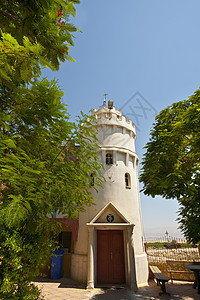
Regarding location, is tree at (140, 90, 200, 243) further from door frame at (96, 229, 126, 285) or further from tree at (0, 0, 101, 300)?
tree at (0, 0, 101, 300)

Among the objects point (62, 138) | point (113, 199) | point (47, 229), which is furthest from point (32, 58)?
point (113, 199)

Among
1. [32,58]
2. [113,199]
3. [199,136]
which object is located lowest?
[113,199]

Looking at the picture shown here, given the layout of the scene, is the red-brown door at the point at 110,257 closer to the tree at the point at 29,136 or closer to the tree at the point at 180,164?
the tree at the point at 180,164

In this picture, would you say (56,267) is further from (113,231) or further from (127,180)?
(127,180)

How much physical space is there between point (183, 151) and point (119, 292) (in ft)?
29.0

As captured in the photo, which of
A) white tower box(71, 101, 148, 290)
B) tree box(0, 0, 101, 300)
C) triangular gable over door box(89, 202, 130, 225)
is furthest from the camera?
triangular gable over door box(89, 202, 130, 225)

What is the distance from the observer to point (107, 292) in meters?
9.62

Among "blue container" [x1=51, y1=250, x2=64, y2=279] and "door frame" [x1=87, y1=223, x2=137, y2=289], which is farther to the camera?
"blue container" [x1=51, y1=250, x2=64, y2=279]

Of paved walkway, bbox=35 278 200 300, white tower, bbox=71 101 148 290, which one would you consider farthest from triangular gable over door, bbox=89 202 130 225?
paved walkway, bbox=35 278 200 300

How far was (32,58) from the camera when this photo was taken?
3.08 metres

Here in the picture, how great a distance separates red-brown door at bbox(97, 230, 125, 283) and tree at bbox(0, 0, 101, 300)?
7.71 meters

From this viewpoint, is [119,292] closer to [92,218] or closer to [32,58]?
[92,218]

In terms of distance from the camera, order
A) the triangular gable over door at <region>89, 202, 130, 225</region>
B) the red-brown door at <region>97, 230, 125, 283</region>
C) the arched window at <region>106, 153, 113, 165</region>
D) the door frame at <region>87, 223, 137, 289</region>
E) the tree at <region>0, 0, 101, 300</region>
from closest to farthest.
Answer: the tree at <region>0, 0, 101, 300</region>
the door frame at <region>87, 223, 137, 289</region>
the red-brown door at <region>97, 230, 125, 283</region>
the triangular gable over door at <region>89, 202, 130, 225</region>
the arched window at <region>106, 153, 113, 165</region>

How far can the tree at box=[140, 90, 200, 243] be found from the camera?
8.77 meters
